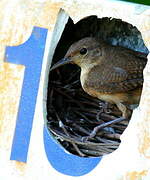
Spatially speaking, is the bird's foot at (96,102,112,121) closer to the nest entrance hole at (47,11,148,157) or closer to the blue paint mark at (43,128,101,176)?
the nest entrance hole at (47,11,148,157)

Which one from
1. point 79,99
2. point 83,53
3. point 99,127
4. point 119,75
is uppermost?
point 83,53

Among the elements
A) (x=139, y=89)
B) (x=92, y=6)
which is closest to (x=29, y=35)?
(x=92, y=6)

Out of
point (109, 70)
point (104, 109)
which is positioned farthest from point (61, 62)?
point (104, 109)

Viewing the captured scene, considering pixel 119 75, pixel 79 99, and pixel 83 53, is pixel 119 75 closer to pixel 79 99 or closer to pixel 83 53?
pixel 83 53

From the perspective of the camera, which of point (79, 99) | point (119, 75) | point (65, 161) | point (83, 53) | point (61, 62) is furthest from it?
point (79, 99)

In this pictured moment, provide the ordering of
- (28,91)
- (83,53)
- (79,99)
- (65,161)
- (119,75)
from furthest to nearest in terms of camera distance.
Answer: (79,99), (83,53), (119,75), (28,91), (65,161)

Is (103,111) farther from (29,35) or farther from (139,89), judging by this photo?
(29,35)

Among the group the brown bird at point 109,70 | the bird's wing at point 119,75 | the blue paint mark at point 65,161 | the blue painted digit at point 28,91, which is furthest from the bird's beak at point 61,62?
the blue paint mark at point 65,161

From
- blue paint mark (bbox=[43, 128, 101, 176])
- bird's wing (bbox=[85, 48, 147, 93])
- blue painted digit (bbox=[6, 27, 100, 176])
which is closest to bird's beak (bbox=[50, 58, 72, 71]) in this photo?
bird's wing (bbox=[85, 48, 147, 93])
